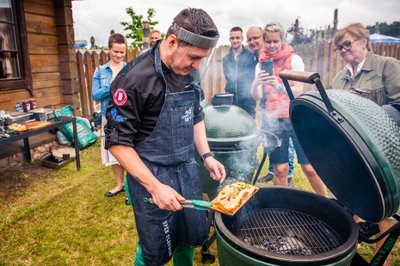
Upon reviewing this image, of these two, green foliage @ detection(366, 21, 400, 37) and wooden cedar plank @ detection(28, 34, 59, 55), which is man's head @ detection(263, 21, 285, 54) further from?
green foliage @ detection(366, 21, 400, 37)

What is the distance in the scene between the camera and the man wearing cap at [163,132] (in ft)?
5.61

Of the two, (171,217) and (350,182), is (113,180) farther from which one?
(350,182)

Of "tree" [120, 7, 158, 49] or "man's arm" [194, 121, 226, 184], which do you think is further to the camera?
"tree" [120, 7, 158, 49]

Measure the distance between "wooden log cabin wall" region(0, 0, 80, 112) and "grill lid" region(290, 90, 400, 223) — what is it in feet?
17.9

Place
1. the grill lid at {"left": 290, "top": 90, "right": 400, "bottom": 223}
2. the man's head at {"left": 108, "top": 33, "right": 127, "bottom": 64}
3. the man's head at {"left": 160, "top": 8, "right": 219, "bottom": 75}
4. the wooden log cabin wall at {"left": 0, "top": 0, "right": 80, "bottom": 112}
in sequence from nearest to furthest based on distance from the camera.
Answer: the grill lid at {"left": 290, "top": 90, "right": 400, "bottom": 223} → the man's head at {"left": 160, "top": 8, "right": 219, "bottom": 75} → the man's head at {"left": 108, "top": 33, "right": 127, "bottom": 64} → the wooden log cabin wall at {"left": 0, "top": 0, "right": 80, "bottom": 112}

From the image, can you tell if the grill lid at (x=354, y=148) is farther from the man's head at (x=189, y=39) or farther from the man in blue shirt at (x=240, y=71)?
the man in blue shirt at (x=240, y=71)

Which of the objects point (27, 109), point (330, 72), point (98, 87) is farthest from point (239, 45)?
point (330, 72)

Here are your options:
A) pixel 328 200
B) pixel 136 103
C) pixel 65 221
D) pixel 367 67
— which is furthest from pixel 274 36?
pixel 65 221

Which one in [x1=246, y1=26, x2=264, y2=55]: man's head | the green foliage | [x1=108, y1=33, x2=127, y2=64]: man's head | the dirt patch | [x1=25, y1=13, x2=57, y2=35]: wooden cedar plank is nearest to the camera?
[x1=108, y1=33, x2=127, y2=64]: man's head

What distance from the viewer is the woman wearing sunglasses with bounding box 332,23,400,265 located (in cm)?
263

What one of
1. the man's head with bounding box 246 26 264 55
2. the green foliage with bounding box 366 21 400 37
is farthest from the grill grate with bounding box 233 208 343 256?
the green foliage with bounding box 366 21 400 37

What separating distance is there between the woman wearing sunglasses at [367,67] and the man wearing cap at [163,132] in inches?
65.3

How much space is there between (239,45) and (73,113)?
423 cm

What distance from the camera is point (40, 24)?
19.9ft
